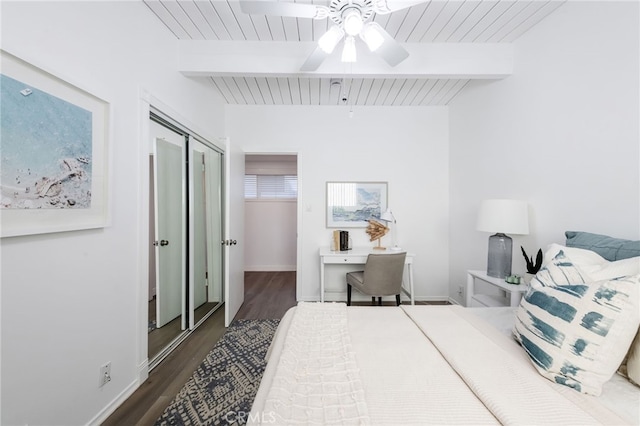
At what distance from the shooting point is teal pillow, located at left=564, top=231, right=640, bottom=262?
45.6 inches

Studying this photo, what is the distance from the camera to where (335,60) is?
2.19 meters

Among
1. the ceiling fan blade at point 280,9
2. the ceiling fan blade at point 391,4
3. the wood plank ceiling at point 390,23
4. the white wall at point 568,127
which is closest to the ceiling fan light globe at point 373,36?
the ceiling fan blade at point 391,4

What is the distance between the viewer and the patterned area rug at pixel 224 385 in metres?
1.50

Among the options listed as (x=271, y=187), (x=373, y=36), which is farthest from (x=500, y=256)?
(x=271, y=187)

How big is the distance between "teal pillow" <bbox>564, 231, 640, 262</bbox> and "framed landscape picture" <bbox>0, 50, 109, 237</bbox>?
8.56 feet

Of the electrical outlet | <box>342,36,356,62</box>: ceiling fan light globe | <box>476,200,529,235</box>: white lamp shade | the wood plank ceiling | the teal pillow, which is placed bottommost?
the electrical outlet

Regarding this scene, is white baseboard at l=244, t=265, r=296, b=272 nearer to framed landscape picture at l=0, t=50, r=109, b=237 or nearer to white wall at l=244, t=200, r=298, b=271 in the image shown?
white wall at l=244, t=200, r=298, b=271

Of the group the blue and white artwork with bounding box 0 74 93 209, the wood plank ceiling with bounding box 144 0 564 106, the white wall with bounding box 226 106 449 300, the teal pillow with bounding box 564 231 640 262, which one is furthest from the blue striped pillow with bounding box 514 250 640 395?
the white wall with bounding box 226 106 449 300

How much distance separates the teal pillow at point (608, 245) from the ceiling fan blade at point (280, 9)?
6.20ft

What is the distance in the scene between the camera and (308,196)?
3.36 metres

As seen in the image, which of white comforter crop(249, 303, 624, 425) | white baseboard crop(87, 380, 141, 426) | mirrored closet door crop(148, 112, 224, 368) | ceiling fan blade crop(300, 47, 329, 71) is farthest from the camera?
mirrored closet door crop(148, 112, 224, 368)

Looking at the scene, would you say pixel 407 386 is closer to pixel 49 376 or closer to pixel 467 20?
pixel 49 376

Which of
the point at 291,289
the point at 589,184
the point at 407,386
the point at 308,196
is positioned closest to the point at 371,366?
the point at 407,386

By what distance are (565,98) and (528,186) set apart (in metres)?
0.66
